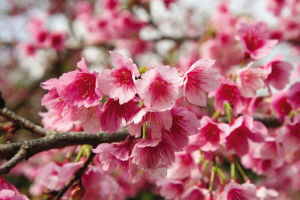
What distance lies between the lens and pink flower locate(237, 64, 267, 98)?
1.43m

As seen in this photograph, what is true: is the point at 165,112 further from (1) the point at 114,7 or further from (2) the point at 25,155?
(1) the point at 114,7

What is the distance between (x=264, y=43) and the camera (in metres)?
1.63

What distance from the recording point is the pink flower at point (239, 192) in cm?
136

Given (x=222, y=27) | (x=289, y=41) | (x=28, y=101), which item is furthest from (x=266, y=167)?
(x=28, y=101)

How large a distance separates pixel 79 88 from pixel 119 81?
18 cm

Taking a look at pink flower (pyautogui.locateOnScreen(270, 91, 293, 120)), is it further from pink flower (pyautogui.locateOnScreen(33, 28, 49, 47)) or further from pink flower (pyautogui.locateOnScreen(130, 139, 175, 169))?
pink flower (pyautogui.locateOnScreen(33, 28, 49, 47))

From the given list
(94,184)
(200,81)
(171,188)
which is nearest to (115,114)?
(200,81)

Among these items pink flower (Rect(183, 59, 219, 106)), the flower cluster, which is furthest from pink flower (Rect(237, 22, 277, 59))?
pink flower (Rect(183, 59, 219, 106))

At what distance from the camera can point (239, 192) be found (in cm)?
138

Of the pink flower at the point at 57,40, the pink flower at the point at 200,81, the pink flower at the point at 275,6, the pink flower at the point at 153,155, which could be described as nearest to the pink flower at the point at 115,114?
the pink flower at the point at 153,155

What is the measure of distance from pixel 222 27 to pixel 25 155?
296cm

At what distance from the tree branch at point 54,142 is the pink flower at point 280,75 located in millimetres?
914

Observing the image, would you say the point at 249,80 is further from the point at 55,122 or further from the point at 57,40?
the point at 57,40

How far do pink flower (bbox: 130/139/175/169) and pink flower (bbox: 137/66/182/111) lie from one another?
0.54ft
